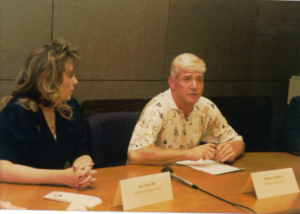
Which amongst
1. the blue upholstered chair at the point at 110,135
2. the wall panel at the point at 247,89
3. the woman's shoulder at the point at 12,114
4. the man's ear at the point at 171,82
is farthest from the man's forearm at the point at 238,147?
the woman's shoulder at the point at 12,114

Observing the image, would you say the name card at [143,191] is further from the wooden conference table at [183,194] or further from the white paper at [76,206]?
the white paper at [76,206]

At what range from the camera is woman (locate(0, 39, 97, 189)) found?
6.26 ft

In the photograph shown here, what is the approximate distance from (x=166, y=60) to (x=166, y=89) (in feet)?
0.67

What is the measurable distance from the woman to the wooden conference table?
6cm

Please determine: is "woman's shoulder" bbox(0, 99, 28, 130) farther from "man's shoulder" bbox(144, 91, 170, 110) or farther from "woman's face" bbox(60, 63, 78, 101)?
"man's shoulder" bbox(144, 91, 170, 110)

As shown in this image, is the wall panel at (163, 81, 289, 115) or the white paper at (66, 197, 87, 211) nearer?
the white paper at (66, 197, 87, 211)

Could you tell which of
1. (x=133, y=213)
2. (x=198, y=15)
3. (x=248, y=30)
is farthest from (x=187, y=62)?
(x=133, y=213)

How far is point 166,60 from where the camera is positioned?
2500 mm

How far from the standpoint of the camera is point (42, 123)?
2.09 meters

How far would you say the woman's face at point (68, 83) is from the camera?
214cm

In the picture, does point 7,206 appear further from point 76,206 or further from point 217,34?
point 217,34

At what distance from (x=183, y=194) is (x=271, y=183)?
496mm

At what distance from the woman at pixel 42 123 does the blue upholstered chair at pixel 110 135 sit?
23cm

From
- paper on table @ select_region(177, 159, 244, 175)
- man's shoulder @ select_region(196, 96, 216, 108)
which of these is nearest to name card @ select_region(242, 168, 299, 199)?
paper on table @ select_region(177, 159, 244, 175)
